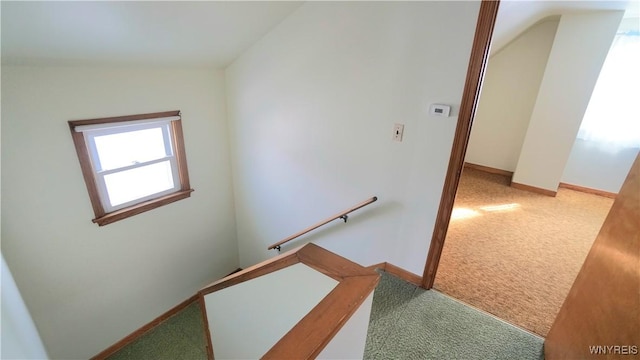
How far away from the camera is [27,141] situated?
205cm

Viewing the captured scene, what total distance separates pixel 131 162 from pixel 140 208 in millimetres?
463

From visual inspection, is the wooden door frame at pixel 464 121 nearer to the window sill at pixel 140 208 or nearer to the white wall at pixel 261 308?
the white wall at pixel 261 308

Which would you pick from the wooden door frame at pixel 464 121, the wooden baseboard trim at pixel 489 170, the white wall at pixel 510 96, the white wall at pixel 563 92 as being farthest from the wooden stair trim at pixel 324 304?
the wooden baseboard trim at pixel 489 170

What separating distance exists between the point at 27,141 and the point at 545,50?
5.91 m

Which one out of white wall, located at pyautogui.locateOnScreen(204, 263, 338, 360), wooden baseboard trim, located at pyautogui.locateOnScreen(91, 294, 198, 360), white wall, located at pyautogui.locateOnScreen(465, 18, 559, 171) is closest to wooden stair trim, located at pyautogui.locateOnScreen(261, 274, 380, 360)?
white wall, located at pyautogui.locateOnScreen(204, 263, 338, 360)

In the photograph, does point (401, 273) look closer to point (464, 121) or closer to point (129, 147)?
point (464, 121)

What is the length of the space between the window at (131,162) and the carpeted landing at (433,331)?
242 centimetres

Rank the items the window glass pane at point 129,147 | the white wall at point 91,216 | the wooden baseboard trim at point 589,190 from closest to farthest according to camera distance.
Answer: the white wall at point 91,216
the window glass pane at point 129,147
the wooden baseboard trim at point 589,190

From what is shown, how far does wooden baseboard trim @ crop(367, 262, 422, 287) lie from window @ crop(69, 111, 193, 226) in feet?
7.42

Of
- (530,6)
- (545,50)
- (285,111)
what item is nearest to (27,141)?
(285,111)

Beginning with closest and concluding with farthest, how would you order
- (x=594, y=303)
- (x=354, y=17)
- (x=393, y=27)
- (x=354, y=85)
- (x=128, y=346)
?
(x=594, y=303)
(x=393, y=27)
(x=354, y=17)
(x=354, y=85)
(x=128, y=346)

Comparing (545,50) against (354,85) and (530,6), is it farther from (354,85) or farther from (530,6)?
(354,85)

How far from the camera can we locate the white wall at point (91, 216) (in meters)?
2.07

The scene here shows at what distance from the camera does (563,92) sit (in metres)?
3.63
